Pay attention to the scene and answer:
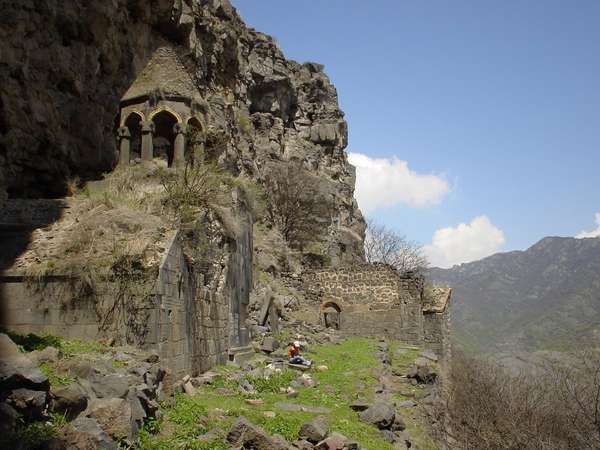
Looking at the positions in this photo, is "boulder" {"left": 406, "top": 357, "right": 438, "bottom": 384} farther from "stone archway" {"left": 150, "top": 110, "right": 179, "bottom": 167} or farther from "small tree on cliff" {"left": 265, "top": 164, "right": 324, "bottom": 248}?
"small tree on cliff" {"left": 265, "top": 164, "right": 324, "bottom": 248}

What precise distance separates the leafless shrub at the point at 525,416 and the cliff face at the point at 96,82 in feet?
37.2

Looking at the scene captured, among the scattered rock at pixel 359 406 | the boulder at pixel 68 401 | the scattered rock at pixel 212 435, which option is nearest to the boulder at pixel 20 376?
the boulder at pixel 68 401

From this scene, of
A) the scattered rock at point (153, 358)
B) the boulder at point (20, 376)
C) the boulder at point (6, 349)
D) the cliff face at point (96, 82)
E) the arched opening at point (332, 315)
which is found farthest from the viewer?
the arched opening at point (332, 315)

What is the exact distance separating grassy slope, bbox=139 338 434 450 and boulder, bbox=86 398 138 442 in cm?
31

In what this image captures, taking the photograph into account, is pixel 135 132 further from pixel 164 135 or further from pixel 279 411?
pixel 279 411

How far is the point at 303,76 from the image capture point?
39.8m

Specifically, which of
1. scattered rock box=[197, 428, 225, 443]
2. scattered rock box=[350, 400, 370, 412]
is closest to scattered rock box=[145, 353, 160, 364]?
scattered rock box=[197, 428, 225, 443]

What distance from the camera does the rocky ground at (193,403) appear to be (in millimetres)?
4621

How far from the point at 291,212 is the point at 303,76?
16.1 m

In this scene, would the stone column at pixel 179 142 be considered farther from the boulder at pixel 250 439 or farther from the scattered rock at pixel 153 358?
the boulder at pixel 250 439

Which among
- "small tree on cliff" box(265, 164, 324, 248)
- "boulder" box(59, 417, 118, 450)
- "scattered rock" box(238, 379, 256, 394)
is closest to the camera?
"boulder" box(59, 417, 118, 450)

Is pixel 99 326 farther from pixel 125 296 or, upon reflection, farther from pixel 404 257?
A: pixel 404 257

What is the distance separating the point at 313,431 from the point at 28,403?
345 centimetres

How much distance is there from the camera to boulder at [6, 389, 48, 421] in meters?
4.52
